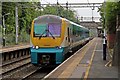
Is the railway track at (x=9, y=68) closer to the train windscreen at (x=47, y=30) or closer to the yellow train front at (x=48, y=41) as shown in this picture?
the yellow train front at (x=48, y=41)

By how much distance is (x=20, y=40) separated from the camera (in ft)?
190

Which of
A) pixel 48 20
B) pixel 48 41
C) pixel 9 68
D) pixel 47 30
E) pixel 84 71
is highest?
pixel 48 20

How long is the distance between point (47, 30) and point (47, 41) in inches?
28.5

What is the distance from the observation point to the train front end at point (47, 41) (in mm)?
17656

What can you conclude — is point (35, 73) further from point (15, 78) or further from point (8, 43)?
point (8, 43)

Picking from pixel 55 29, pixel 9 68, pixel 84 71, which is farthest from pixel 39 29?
pixel 84 71

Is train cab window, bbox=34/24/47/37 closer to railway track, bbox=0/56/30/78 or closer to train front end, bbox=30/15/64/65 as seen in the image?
train front end, bbox=30/15/64/65

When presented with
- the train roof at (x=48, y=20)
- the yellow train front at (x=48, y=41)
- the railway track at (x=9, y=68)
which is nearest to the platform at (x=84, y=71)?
the yellow train front at (x=48, y=41)

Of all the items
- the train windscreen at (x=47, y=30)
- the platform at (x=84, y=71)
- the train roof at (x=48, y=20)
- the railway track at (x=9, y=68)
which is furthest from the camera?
the train roof at (x=48, y=20)

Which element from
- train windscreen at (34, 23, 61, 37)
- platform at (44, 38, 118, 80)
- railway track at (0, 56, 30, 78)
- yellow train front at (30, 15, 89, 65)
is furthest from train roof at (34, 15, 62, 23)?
railway track at (0, 56, 30, 78)

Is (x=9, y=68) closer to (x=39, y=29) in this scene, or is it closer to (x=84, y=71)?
(x=39, y=29)

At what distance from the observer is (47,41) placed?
1781 centimetres

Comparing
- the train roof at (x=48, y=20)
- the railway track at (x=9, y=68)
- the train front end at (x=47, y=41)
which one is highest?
the train roof at (x=48, y=20)

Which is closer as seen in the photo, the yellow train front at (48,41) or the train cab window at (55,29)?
the yellow train front at (48,41)
